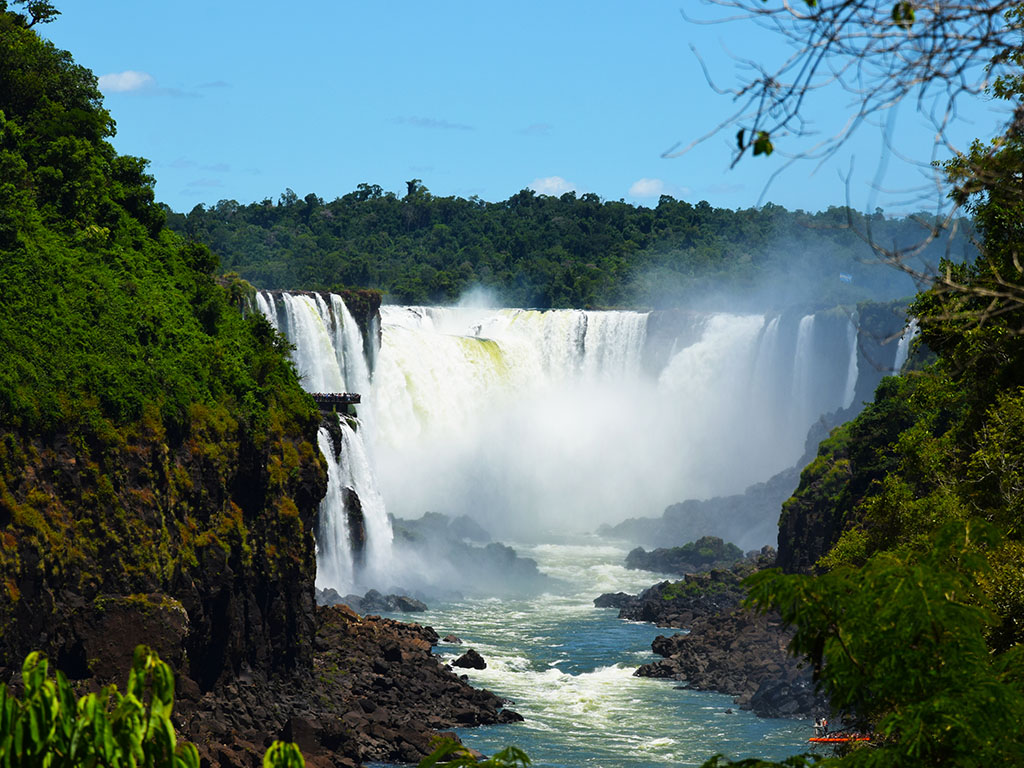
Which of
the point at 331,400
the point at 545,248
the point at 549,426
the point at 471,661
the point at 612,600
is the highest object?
the point at 545,248

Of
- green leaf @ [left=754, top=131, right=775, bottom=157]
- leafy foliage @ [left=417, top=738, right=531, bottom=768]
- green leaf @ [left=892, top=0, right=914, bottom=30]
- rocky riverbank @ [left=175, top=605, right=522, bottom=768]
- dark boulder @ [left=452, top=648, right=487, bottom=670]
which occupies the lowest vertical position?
dark boulder @ [left=452, top=648, right=487, bottom=670]

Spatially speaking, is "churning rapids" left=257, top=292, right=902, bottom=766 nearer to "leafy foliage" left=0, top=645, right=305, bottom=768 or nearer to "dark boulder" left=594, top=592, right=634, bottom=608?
"dark boulder" left=594, top=592, right=634, bottom=608

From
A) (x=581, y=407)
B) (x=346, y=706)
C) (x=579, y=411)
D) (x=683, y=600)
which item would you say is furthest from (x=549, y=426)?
(x=346, y=706)

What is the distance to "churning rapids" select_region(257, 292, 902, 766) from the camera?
5241 centimetres

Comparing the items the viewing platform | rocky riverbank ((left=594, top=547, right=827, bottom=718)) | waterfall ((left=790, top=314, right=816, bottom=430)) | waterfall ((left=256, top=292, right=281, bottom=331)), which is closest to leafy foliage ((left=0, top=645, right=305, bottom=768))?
rocky riverbank ((left=594, top=547, right=827, bottom=718))

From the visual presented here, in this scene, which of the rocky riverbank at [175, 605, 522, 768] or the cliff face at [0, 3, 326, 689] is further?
the rocky riverbank at [175, 605, 522, 768]

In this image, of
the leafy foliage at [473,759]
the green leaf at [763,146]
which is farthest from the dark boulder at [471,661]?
the green leaf at [763,146]

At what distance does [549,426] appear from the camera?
81.9 m

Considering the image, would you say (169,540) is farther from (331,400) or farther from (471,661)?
(331,400)

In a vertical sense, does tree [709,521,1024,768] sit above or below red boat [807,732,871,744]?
above

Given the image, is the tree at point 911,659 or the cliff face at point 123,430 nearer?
the tree at point 911,659

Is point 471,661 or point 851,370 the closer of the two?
point 471,661

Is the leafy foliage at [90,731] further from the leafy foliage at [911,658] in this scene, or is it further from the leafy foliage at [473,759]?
the leafy foliage at [911,658]

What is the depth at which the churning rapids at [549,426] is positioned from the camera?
52406 millimetres
